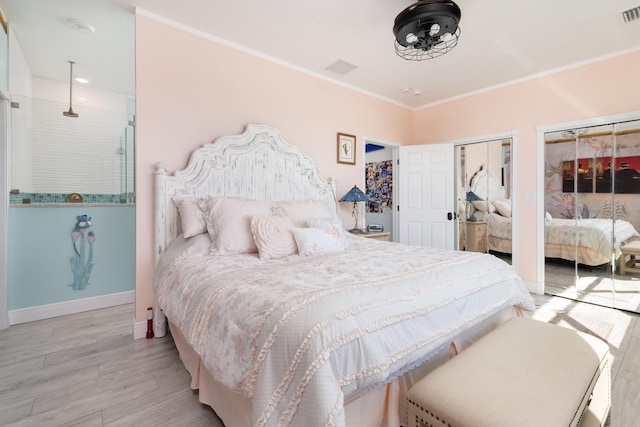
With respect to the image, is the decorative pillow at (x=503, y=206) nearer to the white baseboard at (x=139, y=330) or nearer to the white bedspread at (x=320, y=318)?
the white bedspread at (x=320, y=318)

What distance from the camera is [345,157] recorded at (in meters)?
4.03

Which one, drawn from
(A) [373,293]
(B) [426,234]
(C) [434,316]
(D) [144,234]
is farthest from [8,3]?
(B) [426,234]

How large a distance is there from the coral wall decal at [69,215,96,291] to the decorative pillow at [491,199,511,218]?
5.16m

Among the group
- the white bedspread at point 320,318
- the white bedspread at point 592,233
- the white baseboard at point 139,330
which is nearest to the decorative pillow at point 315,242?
the white bedspread at point 320,318

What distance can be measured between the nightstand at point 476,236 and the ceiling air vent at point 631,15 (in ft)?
8.27

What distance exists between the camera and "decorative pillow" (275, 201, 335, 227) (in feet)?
8.98

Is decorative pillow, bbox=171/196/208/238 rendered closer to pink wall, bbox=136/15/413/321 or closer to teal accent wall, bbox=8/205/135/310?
pink wall, bbox=136/15/413/321

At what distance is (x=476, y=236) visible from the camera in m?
4.34

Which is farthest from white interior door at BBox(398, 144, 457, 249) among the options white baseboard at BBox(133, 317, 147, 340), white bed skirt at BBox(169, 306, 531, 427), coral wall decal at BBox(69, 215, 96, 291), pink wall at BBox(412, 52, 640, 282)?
coral wall decal at BBox(69, 215, 96, 291)

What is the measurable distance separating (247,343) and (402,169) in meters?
4.06

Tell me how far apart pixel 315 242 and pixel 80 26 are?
2.95 m

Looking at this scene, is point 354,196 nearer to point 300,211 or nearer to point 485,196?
point 300,211

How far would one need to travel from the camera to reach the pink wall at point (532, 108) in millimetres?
3156

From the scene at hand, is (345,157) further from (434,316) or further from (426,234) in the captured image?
(434,316)
